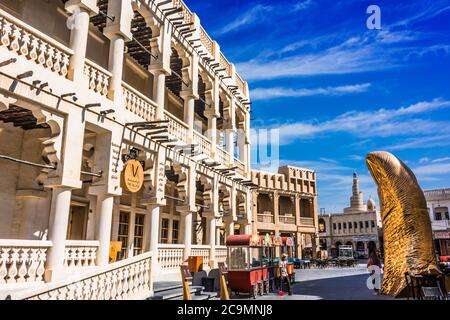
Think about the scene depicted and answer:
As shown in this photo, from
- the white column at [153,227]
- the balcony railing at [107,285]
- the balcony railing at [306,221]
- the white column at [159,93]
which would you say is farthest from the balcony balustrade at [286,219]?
the balcony railing at [107,285]

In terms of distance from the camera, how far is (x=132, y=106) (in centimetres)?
1273

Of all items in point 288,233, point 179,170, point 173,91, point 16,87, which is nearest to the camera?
point 16,87

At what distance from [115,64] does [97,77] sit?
0.92m

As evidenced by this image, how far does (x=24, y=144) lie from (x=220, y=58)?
13.6 meters

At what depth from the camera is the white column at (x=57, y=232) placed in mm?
8836

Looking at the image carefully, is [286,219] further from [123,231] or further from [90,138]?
[90,138]

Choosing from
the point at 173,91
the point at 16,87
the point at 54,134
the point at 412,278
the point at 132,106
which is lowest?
the point at 412,278

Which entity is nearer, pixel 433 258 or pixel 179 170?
pixel 433 258

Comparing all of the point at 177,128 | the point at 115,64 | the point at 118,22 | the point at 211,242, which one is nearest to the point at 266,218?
A: the point at 211,242

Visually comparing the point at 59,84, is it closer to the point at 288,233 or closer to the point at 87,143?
the point at 87,143

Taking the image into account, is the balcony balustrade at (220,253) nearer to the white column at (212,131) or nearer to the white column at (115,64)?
the white column at (212,131)

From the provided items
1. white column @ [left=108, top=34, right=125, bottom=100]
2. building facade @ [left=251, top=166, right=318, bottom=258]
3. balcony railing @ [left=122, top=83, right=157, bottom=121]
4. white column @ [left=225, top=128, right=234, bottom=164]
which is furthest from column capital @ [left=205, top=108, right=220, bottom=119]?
building facade @ [left=251, top=166, right=318, bottom=258]

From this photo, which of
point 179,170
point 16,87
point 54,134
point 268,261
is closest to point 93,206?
point 179,170

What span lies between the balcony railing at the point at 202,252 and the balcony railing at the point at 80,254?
23.0 feet
